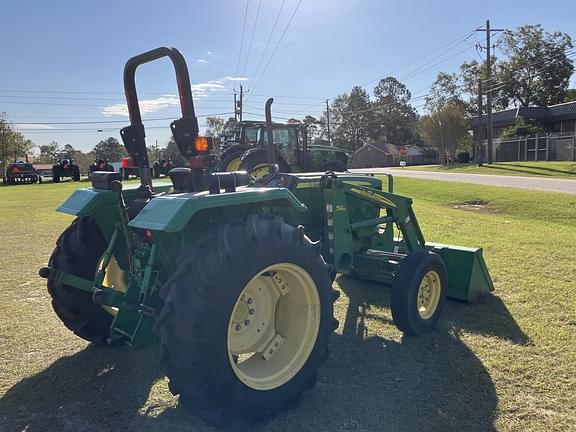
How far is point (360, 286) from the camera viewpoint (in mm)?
5422

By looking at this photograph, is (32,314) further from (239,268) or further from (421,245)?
(421,245)

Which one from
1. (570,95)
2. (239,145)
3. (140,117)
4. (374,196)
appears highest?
(570,95)

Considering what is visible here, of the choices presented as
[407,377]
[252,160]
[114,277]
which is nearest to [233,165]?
[252,160]

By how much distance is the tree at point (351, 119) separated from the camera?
93000 mm

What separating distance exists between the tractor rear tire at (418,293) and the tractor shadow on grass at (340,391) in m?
0.13

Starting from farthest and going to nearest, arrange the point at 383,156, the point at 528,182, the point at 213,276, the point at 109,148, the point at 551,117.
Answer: the point at 109,148 < the point at 383,156 < the point at 551,117 < the point at 528,182 < the point at 213,276

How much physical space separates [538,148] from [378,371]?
128ft

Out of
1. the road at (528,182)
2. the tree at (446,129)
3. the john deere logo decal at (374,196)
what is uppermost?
the tree at (446,129)

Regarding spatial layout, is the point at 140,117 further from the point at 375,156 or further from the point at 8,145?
the point at 375,156

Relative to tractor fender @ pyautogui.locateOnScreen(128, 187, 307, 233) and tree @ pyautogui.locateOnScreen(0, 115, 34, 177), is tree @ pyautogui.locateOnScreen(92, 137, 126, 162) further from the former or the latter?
tractor fender @ pyautogui.locateOnScreen(128, 187, 307, 233)

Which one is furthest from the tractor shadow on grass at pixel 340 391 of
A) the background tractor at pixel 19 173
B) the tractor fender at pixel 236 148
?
the background tractor at pixel 19 173

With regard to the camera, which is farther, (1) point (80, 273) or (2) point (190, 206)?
(1) point (80, 273)

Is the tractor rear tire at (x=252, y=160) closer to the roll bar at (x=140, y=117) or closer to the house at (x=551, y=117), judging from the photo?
the roll bar at (x=140, y=117)

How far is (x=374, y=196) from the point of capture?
4.57 metres
